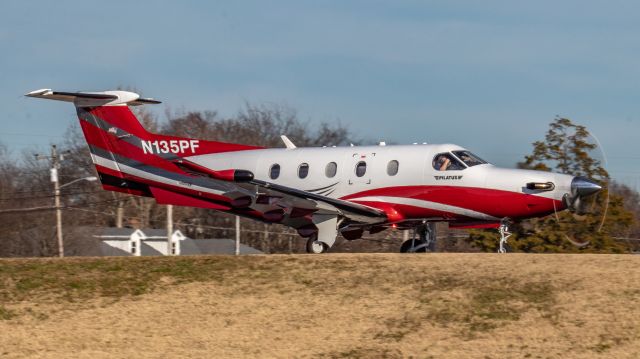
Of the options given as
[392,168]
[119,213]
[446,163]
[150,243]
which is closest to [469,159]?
[446,163]

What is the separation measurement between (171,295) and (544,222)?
23220 millimetres

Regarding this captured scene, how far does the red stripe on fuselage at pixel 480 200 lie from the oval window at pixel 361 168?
596 millimetres

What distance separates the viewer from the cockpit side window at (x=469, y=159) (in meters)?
25.2

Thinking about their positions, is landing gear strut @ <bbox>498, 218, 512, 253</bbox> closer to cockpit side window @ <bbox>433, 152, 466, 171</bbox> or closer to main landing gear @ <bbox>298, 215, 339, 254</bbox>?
cockpit side window @ <bbox>433, 152, 466, 171</bbox>

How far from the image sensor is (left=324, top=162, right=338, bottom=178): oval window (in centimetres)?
2653

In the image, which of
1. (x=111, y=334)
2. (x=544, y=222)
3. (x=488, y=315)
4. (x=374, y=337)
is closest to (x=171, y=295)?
(x=111, y=334)

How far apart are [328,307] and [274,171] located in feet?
24.7

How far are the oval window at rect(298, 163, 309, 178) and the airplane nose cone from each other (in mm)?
6919

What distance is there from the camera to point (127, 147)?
29484 mm

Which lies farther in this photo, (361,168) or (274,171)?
(274,171)

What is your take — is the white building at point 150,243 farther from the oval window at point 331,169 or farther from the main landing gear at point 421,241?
the main landing gear at point 421,241

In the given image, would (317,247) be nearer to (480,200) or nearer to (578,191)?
(480,200)

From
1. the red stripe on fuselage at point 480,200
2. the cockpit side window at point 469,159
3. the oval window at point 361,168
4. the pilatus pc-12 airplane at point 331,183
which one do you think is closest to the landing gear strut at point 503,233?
the pilatus pc-12 airplane at point 331,183

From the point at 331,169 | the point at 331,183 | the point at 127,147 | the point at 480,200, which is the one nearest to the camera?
the point at 480,200
